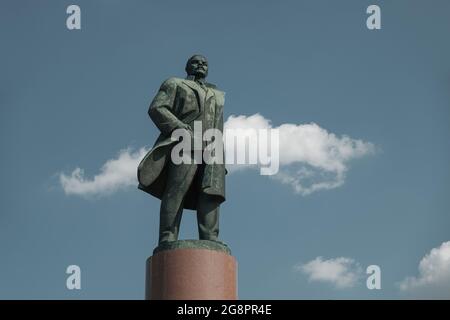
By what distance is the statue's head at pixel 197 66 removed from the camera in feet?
55.9

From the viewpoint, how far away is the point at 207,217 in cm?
1599

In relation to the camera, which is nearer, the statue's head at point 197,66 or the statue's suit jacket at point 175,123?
the statue's suit jacket at point 175,123

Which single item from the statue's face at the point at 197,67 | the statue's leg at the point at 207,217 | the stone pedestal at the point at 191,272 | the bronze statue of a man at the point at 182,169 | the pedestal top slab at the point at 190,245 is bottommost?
the stone pedestal at the point at 191,272

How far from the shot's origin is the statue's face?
17.0m

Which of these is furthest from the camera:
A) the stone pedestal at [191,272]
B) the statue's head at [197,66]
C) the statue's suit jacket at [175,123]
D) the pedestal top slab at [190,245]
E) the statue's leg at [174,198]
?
the statue's head at [197,66]

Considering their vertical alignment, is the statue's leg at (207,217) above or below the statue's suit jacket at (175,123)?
below

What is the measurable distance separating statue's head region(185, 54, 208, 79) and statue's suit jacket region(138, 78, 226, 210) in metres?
0.24

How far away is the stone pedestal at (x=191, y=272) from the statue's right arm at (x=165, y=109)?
2382 mm

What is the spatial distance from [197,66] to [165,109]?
120 centimetres

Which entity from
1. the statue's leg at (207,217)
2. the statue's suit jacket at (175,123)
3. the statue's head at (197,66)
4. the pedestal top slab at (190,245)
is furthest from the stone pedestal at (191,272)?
the statue's head at (197,66)

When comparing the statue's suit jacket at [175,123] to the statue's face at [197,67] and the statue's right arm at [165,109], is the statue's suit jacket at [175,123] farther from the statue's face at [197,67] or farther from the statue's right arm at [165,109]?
the statue's face at [197,67]

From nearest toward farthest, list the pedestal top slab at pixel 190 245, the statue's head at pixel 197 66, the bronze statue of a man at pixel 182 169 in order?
the pedestal top slab at pixel 190 245
the bronze statue of a man at pixel 182 169
the statue's head at pixel 197 66
